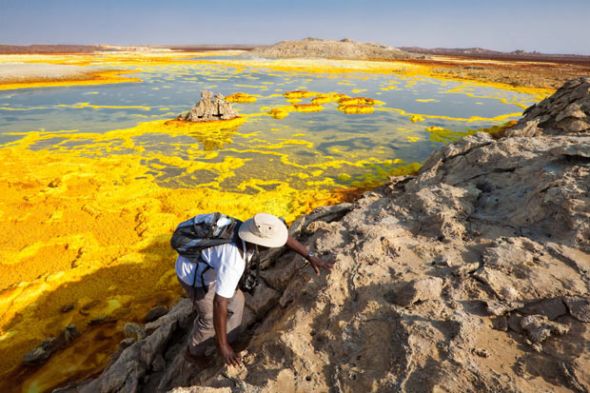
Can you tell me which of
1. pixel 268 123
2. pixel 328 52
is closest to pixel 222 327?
pixel 268 123

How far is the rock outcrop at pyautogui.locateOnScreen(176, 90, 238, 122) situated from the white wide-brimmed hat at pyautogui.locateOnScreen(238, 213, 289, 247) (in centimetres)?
1641

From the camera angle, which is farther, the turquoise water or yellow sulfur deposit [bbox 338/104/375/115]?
yellow sulfur deposit [bbox 338/104/375/115]

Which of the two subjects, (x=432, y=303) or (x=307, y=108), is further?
(x=307, y=108)

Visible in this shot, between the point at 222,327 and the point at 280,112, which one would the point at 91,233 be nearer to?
the point at 222,327

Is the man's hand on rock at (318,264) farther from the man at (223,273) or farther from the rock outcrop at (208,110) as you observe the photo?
the rock outcrop at (208,110)

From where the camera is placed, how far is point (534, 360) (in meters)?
2.35

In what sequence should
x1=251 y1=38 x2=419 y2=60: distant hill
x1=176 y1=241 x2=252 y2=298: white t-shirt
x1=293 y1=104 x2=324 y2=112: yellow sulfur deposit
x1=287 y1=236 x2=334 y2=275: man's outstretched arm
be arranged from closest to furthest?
x1=176 y1=241 x2=252 y2=298: white t-shirt < x1=287 y1=236 x2=334 y2=275: man's outstretched arm < x1=293 y1=104 x2=324 y2=112: yellow sulfur deposit < x1=251 y1=38 x2=419 y2=60: distant hill

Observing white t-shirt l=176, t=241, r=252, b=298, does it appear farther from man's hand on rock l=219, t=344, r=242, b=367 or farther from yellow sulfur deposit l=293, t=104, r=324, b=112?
yellow sulfur deposit l=293, t=104, r=324, b=112

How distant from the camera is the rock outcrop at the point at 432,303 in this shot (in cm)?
243

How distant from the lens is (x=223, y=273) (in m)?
2.75

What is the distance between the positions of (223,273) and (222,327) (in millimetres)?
453

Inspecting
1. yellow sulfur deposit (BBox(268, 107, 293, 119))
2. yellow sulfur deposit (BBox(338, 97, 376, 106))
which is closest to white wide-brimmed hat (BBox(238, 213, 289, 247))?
yellow sulfur deposit (BBox(268, 107, 293, 119))

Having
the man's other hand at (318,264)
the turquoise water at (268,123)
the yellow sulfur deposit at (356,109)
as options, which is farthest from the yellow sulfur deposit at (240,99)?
the man's other hand at (318,264)

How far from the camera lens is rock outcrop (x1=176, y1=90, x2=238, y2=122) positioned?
18125 mm
